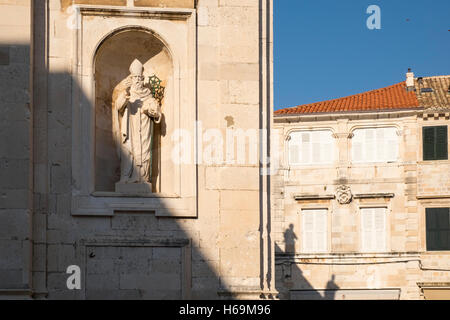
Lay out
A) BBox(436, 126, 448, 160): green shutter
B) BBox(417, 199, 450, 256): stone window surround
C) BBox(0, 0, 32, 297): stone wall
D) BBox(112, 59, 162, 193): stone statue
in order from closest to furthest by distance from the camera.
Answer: BBox(0, 0, 32, 297): stone wall
BBox(112, 59, 162, 193): stone statue
BBox(417, 199, 450, 256): stone window surround
BBox(436, 126, 448, 160): green shutter

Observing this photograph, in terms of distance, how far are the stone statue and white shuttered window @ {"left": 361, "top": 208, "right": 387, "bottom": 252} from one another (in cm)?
2951

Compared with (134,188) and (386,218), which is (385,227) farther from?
(134,188)

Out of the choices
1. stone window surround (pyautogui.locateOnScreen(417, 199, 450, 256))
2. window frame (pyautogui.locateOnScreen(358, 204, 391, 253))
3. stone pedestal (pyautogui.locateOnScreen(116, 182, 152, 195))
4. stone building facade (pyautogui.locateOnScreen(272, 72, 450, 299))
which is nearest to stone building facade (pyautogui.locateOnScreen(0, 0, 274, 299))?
stone pedestal (pyautogui.locateOnScreen(116, 182, 152, 195))

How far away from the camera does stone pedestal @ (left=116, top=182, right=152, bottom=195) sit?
16.4m

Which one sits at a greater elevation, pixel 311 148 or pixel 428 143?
pixel 428 143

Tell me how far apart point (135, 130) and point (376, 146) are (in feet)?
101

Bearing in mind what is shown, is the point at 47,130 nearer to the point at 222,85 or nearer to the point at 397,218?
the point at 222,85

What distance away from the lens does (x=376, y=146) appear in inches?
1820

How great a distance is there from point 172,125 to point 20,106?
2.43 metres

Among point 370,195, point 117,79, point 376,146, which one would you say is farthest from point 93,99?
point 376,146

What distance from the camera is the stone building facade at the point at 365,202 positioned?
146 ft

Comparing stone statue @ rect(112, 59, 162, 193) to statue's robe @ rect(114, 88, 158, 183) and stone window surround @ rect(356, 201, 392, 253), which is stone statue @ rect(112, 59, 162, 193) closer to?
statue's robe @ rect(114, 88, 158, 183)

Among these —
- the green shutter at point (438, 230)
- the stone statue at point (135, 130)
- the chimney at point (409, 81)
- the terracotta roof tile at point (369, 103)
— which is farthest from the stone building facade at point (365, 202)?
the stone statue at point (135, 130)

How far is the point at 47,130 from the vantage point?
1614cm
